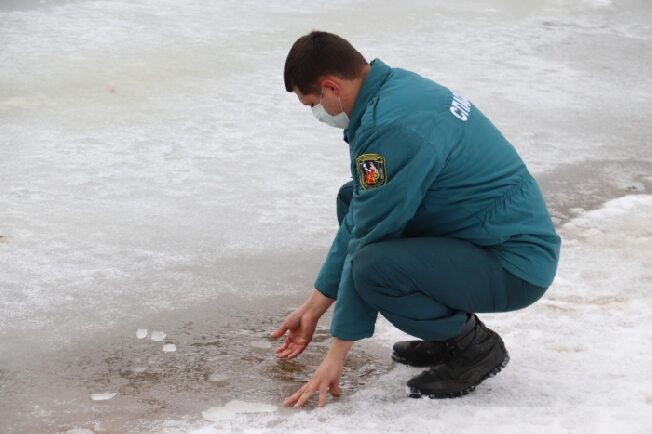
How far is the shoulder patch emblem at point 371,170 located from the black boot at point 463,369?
1.70 ft

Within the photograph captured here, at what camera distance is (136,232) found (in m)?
3.62

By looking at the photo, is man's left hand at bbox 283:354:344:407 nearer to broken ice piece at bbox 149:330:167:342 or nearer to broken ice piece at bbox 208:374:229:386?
broken ice piece at bbox 208:374:229:386

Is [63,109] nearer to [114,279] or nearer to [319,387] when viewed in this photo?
[114,279]

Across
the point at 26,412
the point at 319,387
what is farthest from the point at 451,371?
the point at 26,412

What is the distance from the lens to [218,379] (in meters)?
2.70

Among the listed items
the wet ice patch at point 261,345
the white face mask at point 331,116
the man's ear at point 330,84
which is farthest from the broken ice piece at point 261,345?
the man's ear at point 330,84

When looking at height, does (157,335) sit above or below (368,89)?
below

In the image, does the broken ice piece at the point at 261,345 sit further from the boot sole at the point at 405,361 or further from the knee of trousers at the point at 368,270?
the knee of trousers at the point at 368,270

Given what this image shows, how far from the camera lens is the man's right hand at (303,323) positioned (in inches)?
103

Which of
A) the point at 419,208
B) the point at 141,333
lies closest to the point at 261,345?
the point at 141,333

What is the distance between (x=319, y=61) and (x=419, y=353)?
2.85ft

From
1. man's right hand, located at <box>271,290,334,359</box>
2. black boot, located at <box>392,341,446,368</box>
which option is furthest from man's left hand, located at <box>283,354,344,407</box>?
black boot, located at <box>392,341,446,368</box>

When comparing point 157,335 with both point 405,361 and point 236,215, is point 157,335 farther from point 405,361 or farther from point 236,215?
point 236,215

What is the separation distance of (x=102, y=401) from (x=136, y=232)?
44.6 inches
